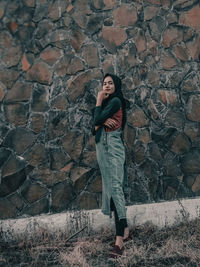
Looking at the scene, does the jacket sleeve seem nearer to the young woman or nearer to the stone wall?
the young woman

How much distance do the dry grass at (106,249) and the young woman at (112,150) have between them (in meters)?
0.22

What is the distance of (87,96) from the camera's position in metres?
5.27

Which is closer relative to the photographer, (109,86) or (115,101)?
(115,101)

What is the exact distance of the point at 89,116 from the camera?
5258mm

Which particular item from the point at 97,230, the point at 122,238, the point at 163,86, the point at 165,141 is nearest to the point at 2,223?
the point at 97,230

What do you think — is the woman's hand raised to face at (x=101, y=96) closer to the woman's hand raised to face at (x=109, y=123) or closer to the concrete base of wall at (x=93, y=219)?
the woman's hand raised to face at (x=109, y=123)

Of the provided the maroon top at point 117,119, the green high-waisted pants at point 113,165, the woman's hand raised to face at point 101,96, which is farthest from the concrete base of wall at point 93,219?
the woman's hand raised to face at point 101,96

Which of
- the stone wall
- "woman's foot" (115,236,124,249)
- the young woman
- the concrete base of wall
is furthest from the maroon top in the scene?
the concrete base of wall

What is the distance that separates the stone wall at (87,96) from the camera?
16.8 feet

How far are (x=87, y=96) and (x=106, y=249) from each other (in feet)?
6.51

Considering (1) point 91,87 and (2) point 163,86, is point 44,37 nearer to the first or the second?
(1) point 91,87

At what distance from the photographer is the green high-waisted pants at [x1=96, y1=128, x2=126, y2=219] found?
169 inches

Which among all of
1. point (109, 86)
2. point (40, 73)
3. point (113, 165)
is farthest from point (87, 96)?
point (113, 165)

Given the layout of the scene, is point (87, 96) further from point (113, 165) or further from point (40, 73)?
point (113, 165)
